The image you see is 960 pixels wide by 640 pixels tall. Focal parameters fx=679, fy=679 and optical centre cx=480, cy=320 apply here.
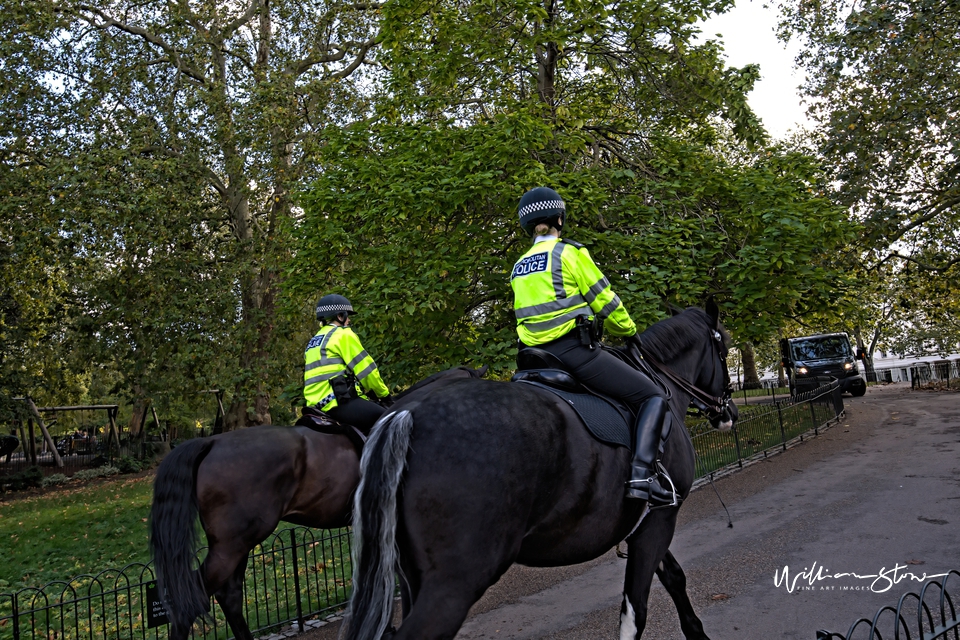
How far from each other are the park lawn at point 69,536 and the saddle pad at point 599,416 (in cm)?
917

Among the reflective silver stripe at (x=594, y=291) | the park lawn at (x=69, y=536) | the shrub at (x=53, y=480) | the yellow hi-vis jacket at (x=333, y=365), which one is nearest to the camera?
the reflective silver stripe at (x=594, y=291)

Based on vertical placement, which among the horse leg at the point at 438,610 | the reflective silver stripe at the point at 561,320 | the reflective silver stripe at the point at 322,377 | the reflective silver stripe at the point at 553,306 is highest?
the reflective silver stripe at the point at 553,306

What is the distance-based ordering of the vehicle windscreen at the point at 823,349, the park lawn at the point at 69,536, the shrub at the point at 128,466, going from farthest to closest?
the vehicle windscreen at the point at 823,349 → the shrub at the point at 128,466 → the park lawn at the point at 69,536

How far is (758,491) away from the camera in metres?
11.5

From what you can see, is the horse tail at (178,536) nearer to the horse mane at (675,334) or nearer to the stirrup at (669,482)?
the stirrup at (669,482)

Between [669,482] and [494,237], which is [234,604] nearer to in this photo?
[669,482]

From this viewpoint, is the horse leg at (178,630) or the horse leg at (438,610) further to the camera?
the horse leg at (178,630)

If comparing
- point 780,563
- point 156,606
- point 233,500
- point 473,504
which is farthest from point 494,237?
point 473,504

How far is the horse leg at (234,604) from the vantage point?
5.77 m

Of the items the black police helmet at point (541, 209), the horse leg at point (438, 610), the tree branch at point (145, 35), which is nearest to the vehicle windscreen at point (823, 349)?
the tree branch at point (145, 35)

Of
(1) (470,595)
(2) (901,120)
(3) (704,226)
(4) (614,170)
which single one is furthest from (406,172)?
(2) (901,120)

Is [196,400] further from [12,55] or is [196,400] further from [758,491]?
[758,491]

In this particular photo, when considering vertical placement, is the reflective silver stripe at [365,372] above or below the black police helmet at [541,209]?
below

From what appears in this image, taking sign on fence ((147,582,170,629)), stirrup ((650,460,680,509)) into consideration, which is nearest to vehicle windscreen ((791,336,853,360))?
stirrup ((650,460,680,509))
